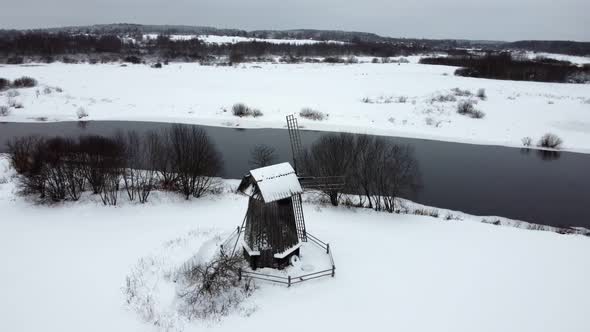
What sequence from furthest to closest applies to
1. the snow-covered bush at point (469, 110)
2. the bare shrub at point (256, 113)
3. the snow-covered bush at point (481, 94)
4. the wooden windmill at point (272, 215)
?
the snow-covered bush at point (481, 94), the bare shrub at point (256, 113), the snow-covered bush at point (469, 110), the wooden windmill at point (272, 215)

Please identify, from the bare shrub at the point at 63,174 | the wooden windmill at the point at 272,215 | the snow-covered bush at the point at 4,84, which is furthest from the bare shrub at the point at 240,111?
the snow-covered bush at the point at 4,84

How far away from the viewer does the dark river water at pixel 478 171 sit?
27.9 m

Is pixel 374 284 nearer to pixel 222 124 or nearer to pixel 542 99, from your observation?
pixel 222 124

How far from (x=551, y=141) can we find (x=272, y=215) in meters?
40.8

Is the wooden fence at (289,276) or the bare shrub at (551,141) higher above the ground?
the bare shrub at (551,141)

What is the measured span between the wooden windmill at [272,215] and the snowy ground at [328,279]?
4.95 feet

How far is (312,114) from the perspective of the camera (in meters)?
51.1

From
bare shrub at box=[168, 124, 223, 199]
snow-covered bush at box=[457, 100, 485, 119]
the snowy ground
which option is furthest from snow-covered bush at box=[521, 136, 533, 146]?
Result: bare shrub at box=[168, 124, 223, 199]

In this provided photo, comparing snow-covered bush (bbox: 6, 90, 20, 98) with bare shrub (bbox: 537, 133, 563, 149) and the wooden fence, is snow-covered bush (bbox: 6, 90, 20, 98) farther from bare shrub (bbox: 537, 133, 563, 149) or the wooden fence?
bare shrub (bbox: 537, 133, 563, 149)

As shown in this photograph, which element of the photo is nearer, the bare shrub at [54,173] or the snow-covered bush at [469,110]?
the bare shrub at [54,173]

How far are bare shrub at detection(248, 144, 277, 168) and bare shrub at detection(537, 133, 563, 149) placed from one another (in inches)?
1264

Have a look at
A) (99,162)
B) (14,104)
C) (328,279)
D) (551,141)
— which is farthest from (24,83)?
(551,141)

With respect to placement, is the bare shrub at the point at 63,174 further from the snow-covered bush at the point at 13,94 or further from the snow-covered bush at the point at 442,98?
the snow-covered bush at the point at 442,98

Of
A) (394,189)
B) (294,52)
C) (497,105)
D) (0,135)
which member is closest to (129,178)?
(394,189)
